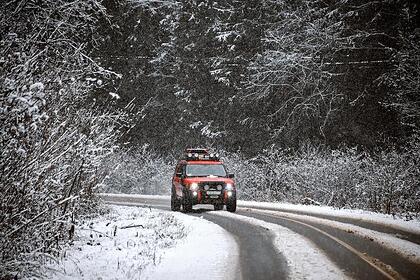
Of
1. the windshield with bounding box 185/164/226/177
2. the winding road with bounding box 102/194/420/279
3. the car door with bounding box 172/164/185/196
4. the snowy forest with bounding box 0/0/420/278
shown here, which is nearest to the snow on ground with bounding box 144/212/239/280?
the winding road with bounding box 102/194/420/279

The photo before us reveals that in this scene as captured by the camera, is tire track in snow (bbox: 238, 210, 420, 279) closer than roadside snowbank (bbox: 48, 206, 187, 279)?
No

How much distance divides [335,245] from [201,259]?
3.48m

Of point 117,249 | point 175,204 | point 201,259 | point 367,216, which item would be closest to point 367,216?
point 367,216

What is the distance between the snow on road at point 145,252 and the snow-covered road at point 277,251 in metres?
0.02

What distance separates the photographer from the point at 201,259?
9867 millimetres

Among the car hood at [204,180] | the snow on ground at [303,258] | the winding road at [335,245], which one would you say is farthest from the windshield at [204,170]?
the snow on ground at [303,258]

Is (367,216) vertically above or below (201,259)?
above

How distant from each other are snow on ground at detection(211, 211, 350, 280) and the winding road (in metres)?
0.13

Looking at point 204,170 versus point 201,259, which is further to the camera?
point 204,170

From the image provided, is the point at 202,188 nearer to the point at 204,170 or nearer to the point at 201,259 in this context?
the point at 204,170

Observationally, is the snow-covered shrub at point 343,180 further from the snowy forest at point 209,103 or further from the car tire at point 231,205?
the car tire at point 231,205

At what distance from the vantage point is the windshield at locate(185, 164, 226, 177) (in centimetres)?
2106

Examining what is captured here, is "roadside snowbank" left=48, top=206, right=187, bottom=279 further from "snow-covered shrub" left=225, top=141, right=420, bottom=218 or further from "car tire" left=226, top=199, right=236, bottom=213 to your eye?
"snow-covered shrub" left=225, top=141, right=420, bottom=218

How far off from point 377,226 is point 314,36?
41.9ft
